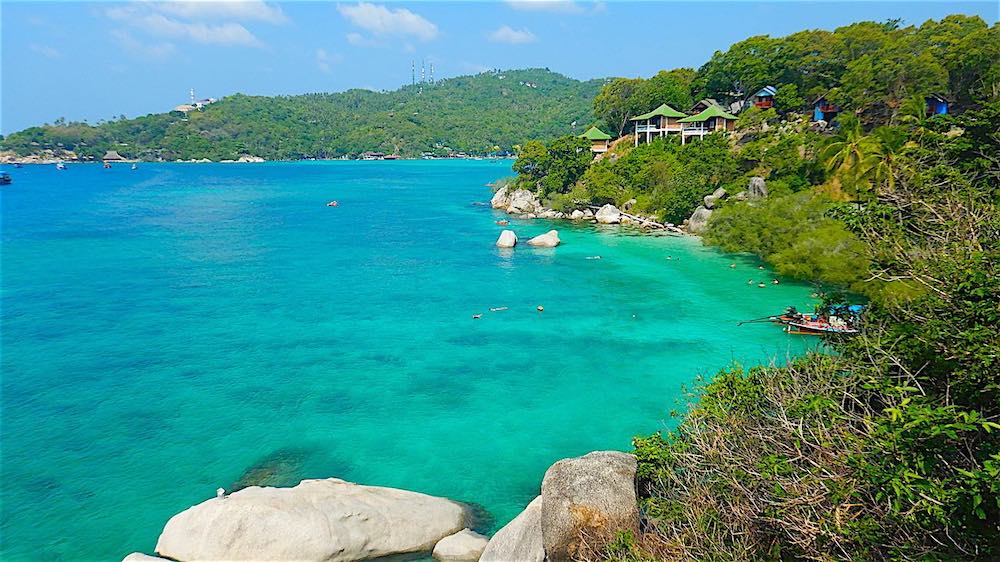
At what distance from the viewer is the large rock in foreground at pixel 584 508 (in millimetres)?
8492

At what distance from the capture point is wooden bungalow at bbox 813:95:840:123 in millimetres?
45812

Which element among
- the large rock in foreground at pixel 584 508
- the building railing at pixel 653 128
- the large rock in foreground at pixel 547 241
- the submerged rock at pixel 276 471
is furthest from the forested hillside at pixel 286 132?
the large rock in foreground at pixel 584 508

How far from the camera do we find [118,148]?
152 meters

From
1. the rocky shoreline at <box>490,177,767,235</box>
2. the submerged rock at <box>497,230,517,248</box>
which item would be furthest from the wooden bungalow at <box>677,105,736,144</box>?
the submerged rock at <box>497,230,517,248</box>

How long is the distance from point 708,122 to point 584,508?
166 ft

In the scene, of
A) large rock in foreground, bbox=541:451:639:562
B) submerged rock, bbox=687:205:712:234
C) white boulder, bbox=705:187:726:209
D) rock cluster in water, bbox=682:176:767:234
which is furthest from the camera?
white boulder, bbox=705:187:726:209

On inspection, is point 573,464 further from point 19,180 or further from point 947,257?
point 19,180

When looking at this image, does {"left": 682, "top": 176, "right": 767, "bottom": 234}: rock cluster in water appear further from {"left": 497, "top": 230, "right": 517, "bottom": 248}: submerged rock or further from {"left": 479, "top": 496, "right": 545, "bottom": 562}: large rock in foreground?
{"left": 479, "top": 496, "right": 545, "bottom": 562}: large rock in foreground

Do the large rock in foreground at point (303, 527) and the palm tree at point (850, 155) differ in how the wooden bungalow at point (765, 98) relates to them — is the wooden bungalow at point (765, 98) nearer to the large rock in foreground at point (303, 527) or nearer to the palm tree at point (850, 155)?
the palm tree at point (850, 155)

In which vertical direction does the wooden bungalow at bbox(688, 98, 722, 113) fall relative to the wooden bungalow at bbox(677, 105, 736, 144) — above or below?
above

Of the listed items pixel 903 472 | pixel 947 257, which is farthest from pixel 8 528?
pixel 947 257

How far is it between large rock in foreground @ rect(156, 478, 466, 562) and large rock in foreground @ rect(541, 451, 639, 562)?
3.36 meters

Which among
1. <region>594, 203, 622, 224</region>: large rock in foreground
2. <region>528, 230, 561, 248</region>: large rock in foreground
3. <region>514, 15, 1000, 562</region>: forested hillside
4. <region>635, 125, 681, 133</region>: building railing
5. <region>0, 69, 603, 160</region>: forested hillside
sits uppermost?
<region>0, 69, 603, 160</region>: forested hillside

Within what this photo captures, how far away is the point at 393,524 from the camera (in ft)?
36.2
